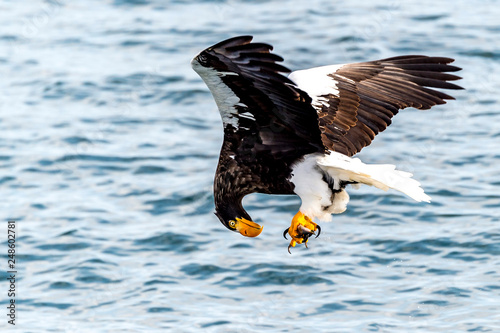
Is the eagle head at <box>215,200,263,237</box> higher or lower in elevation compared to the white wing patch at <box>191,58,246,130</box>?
lower

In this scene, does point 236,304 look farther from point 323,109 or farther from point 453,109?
point 453,109

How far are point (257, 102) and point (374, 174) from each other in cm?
88

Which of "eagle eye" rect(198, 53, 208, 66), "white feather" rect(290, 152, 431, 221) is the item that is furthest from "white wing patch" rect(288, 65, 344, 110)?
"eagle eye" rect(198, 53, 208, 66)

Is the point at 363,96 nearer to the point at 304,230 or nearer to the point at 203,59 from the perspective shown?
the point at 304,230

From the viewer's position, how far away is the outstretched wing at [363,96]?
6984mm

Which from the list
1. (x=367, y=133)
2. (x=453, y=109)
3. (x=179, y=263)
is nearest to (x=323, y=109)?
(x=367, y=133)

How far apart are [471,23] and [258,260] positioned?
7320mm

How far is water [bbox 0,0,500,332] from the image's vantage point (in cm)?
848

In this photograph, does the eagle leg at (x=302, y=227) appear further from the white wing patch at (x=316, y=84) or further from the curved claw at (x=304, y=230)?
the white wing patch at (x=316, y=84)

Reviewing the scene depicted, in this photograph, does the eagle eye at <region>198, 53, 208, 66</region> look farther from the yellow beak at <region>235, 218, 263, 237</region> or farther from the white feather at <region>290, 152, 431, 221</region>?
the yellow beak at <region>235, 218, 263, 237</region>

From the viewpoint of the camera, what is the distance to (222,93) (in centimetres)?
594

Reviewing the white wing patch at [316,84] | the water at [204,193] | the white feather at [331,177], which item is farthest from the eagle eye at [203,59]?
the water at [204,193]

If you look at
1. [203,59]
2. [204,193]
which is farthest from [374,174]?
[204,193]

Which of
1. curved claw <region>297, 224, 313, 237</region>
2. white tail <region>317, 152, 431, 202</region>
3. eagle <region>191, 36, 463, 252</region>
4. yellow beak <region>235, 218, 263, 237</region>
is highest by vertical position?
eagle <region>191, 36, 463, 252</region>
